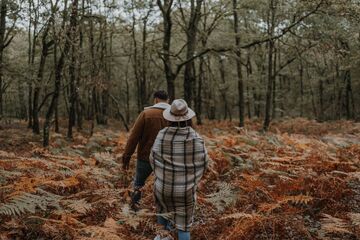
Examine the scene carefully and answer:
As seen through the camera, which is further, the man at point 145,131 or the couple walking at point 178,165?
the man at point 145,131

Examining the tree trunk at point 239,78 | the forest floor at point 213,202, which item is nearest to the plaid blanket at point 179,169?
the forest floor at point 213,202

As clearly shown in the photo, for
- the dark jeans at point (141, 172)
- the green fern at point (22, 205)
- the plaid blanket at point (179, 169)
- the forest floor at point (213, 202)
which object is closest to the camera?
the plaid blanket at point (179, 169)

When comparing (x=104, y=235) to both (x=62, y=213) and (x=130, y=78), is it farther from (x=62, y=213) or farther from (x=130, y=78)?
(x=130, y=78)

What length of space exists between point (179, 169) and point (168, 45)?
13.5 metres

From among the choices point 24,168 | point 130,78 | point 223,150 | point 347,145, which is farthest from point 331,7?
point 130,78

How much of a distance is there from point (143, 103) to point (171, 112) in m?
23.8

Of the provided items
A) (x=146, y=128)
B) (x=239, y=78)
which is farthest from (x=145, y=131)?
(x=239, y=78)

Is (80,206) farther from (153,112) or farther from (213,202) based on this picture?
(213,202)

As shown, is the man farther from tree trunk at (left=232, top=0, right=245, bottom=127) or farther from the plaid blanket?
tree trunk at (left=232, top=0, right=245, bottom=127)

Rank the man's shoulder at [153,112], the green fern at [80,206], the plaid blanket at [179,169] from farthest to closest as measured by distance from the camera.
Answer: the man's shoulder at [153,112] < the green fern at [80,206] < the plaid blanket at [179,169]

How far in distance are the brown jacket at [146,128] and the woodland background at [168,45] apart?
22.4 feet

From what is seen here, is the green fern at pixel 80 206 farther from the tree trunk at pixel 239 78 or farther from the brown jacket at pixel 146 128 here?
the tree trunk at pixel 239 78

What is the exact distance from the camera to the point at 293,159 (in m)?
7.87

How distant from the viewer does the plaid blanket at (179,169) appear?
13.5 ft
